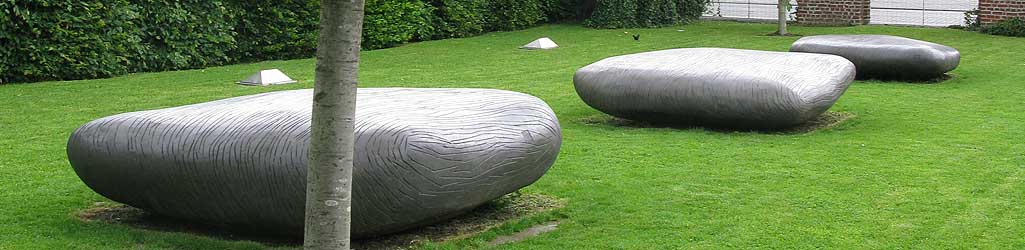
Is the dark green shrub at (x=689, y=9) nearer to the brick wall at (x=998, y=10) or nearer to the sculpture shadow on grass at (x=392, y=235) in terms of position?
the brick wall at (x=998, y=10)

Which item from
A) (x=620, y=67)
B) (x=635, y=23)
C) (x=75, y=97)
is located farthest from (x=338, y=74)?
(x=635, y=23)

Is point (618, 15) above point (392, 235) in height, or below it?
above

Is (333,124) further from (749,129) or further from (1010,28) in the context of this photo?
(1010,28)

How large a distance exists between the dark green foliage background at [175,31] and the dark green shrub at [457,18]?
0.05 feet

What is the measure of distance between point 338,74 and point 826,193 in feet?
11.2

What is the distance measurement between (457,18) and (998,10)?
25.1 ft

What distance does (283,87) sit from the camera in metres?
11.1

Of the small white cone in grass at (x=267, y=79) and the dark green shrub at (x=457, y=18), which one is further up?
the dark green shrub at (x=457, y=18)

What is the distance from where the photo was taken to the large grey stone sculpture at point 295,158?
15.7 ft

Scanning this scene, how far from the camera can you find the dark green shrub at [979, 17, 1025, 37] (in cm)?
1667

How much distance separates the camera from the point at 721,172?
677cm

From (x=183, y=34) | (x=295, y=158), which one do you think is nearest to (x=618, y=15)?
(x=183, y=34)

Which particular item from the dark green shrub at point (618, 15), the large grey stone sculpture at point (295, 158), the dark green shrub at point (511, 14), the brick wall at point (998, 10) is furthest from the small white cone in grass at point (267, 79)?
the brick wall at point (998, 10)

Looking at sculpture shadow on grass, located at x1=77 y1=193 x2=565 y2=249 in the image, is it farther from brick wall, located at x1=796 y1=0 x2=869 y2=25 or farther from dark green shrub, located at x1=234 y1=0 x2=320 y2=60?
brick wall, located at x1=796 y1=0 x2=869 y2=25
